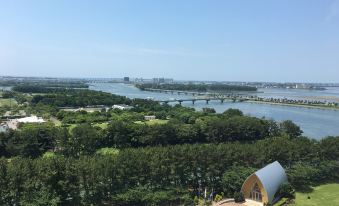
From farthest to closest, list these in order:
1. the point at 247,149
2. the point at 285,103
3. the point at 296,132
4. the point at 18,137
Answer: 1. the point at 285,103
2. the point at 296,132
3. the point at 18,137
4. the point at 247,149

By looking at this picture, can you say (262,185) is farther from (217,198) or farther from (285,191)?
(217,198)

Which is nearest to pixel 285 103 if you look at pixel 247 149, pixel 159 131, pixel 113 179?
pixel 159 131

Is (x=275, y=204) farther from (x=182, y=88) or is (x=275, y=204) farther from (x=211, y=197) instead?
(x=182, y=88)

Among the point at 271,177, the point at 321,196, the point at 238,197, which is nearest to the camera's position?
the point at 238,197

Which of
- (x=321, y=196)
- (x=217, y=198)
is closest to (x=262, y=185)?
(x=217, y=198)

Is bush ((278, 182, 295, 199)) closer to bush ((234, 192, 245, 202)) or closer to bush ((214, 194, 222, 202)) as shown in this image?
bush ((234, 192, 245, 202))
